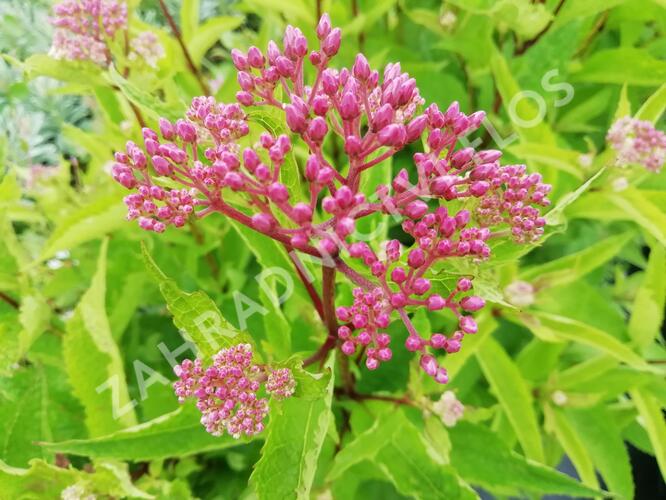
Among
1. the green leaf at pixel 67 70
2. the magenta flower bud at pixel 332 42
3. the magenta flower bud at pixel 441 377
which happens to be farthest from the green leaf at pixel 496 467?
the green leaf at pixel 67 70

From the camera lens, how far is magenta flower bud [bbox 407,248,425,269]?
1.34 ft

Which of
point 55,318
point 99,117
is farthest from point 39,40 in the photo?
point 55,318

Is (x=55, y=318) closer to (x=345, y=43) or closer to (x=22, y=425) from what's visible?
(x=22, y=425)

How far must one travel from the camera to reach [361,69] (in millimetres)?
420

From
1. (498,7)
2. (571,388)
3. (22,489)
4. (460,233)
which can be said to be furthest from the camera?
(571,388)

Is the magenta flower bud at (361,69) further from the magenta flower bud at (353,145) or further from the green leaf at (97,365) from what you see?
the green leaf at (97,365)

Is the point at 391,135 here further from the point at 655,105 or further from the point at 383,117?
the point at 655,105

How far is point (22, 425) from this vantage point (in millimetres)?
696

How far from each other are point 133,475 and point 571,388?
61 cm

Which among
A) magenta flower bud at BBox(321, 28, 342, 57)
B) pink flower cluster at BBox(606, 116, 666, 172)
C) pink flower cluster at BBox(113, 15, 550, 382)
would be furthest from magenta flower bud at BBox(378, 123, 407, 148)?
pink flower cluster at BBox(606, 116, 666, 172)

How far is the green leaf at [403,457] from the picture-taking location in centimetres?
58

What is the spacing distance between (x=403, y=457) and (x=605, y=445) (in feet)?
1.18

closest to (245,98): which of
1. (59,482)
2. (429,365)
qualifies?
(429,365)

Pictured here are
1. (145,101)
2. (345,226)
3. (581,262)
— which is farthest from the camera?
(581,262)
